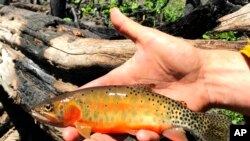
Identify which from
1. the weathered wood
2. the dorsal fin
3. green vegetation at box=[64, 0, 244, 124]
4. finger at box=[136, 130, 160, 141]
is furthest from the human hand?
green vegetation at box=[64, 0, 244, 124]

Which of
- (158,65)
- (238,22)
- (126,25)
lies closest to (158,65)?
(158,65)

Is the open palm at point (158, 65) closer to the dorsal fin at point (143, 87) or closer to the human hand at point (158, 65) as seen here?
the human hand at point (158, 65)

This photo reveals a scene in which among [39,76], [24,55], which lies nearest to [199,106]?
[39,76]

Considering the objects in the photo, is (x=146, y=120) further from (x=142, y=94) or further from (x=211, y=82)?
(x=211, y=82)

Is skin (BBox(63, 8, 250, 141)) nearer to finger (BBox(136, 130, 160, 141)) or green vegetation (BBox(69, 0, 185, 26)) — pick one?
finger (BBox(136, 130, 160, 141))

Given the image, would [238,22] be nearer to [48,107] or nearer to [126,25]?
[126,25]
